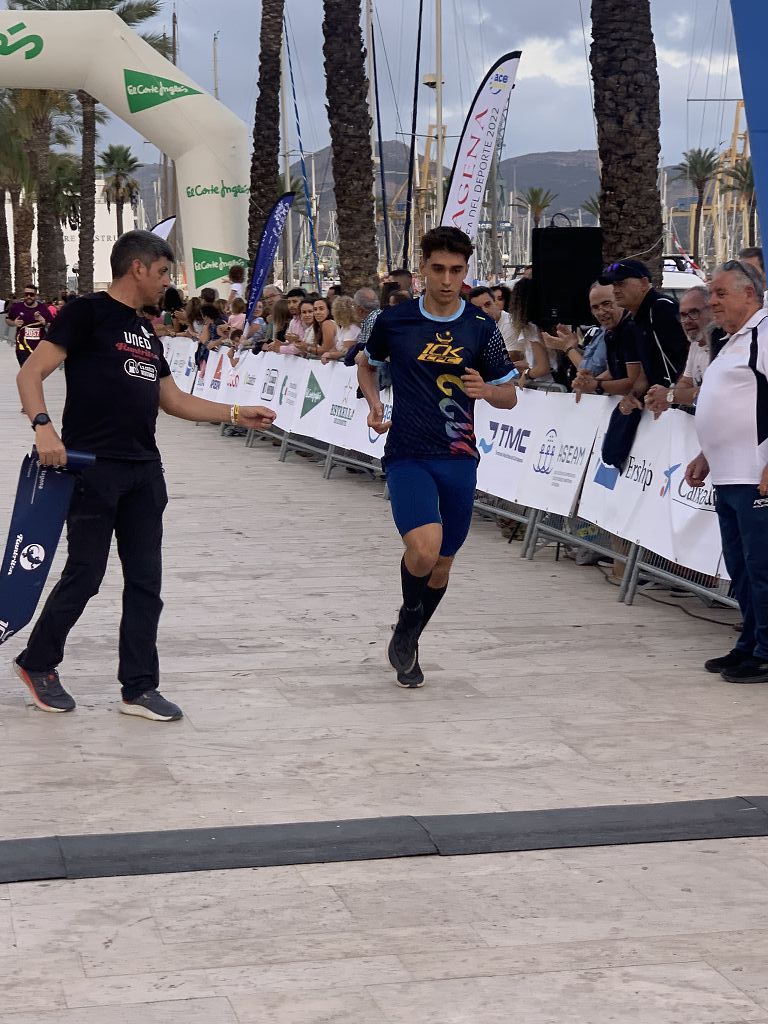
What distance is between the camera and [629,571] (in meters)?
9.00

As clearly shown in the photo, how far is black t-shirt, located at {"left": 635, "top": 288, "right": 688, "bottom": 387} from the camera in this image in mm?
8805

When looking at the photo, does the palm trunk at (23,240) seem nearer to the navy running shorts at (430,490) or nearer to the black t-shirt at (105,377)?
the navy running shorts at (430,490)

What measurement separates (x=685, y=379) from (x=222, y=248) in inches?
741

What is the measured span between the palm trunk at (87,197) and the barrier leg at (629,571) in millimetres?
40892

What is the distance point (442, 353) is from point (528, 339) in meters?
4.72

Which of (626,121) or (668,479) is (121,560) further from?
(626,121)

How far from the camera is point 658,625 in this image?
8391 mm

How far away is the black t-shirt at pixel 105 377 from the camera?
6129mm

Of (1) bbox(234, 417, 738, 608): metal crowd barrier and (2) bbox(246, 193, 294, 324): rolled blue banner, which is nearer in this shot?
(1) bbox(234, 417, 738, 608): metal crowd barrier

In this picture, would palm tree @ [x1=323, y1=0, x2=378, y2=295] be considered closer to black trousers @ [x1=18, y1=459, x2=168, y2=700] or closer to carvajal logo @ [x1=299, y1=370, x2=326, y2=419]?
carvajal logo @ [x1=299, y1=370, x2=326, y2=419]

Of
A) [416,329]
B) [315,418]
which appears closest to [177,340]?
[315,418]

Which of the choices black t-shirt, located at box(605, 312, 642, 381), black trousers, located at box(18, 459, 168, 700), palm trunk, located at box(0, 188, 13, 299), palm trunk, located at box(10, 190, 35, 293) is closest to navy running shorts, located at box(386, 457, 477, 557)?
black trousers, located at box(18, 459, 168, 700)

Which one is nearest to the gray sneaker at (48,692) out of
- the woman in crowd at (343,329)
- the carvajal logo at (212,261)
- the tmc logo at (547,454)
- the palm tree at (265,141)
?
the tmc logo at (547,454)

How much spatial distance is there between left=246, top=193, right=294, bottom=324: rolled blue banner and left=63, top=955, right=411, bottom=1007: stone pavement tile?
56.8 ft
